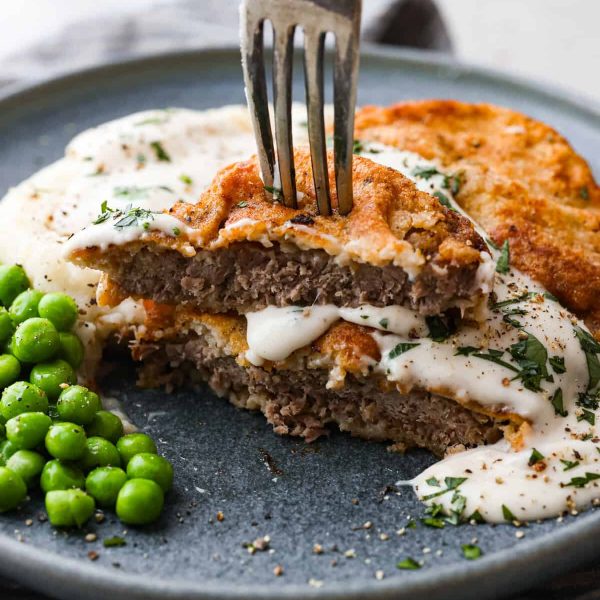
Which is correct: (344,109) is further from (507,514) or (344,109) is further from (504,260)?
(507,514)

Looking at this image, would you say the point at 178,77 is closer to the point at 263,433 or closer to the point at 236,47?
the point at 236,47

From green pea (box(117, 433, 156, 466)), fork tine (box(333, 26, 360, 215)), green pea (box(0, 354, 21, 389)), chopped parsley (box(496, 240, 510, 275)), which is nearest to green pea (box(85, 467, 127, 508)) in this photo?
green pea (box(117, 433, 156, 466))

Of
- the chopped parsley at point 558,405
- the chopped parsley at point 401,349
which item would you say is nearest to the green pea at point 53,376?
the chopped parsley at point 401,349

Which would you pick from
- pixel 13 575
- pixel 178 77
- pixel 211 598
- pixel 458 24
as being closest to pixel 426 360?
pixel 211 598

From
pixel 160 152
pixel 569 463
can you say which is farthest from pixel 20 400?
pixel 569 463

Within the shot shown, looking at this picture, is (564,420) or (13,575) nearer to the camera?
(13,575)

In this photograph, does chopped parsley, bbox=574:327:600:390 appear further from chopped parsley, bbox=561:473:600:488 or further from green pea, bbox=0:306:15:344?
green pea, bbox=0:306:15:344
